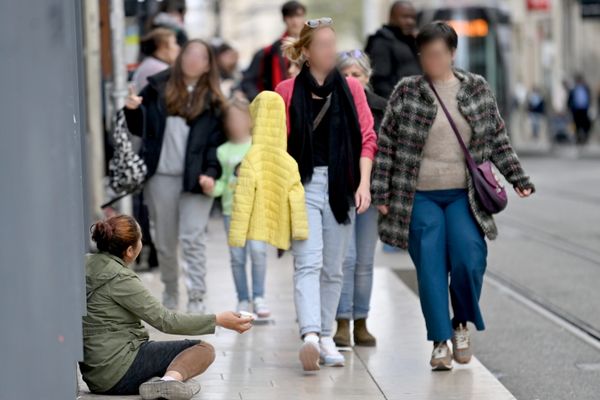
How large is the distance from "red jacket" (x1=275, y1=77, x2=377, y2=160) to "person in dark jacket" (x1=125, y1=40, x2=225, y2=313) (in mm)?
Answer: 1717

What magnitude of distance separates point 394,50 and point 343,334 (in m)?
4.59

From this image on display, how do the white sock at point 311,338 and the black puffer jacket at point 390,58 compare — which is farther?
the black puffer jacket at point 390,58

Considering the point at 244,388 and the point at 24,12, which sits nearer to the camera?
the point at 24,12

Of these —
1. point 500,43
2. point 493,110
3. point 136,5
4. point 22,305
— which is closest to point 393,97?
point 493,110

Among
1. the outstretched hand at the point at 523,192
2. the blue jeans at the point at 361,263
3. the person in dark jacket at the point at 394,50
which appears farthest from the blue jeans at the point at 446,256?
the person in dark jacket at the point at 394,50

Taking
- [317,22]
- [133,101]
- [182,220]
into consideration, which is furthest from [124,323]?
[182,220]

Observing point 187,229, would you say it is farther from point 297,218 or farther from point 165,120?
point 297,218

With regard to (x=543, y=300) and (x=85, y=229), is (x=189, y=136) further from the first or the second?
(x=543, y=300)

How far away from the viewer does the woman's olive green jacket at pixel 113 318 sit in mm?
6973

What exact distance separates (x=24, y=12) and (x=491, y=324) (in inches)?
217

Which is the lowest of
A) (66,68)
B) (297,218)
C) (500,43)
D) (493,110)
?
(500,43)

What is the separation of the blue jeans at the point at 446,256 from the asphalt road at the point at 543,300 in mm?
538

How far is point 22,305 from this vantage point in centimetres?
586

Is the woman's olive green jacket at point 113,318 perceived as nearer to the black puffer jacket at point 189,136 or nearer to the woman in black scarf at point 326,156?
the woman in black scarf at point 326,156
